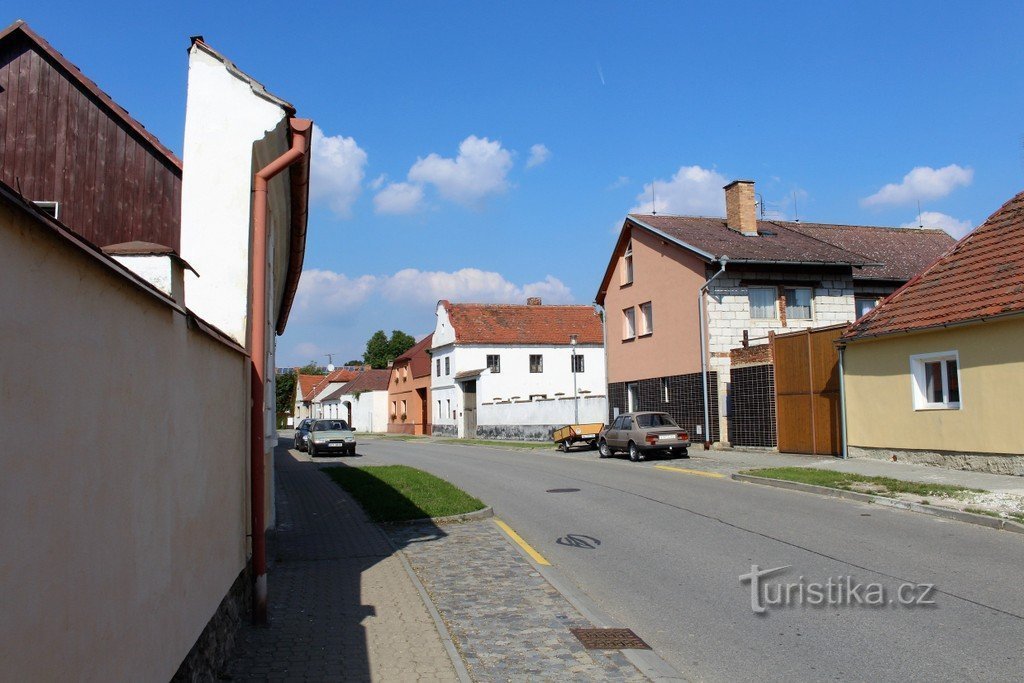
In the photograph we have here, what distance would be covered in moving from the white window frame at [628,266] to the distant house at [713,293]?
0.18 ft

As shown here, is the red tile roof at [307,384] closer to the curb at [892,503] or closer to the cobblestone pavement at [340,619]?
the curb at [892,503]

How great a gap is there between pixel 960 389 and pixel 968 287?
231 cm

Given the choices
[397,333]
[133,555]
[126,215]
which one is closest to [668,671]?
[133,555]

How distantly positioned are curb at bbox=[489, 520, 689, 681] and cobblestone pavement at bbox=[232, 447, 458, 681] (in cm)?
135

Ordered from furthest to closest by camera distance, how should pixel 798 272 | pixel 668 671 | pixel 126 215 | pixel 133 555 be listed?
pixel 798 272, pixel 126 215, pixel 668 671, pixel 133 555

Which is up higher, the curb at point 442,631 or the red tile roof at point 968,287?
the red tile roof at point 968,287

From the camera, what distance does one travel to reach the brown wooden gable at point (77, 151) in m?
9.16

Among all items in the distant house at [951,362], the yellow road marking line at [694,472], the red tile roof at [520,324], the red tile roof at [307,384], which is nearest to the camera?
the distant house at [951,362]

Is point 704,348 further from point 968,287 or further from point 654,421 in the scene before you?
point 968,287

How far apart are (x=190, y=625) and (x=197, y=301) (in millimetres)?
3808

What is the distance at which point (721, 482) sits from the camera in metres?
17.3

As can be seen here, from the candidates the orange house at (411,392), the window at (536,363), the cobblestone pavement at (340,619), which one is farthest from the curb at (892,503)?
the orange house at (411,392)

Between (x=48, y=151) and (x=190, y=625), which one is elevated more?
(x=48, y=151)

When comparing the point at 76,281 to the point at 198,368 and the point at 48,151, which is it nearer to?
the point at 198,368
